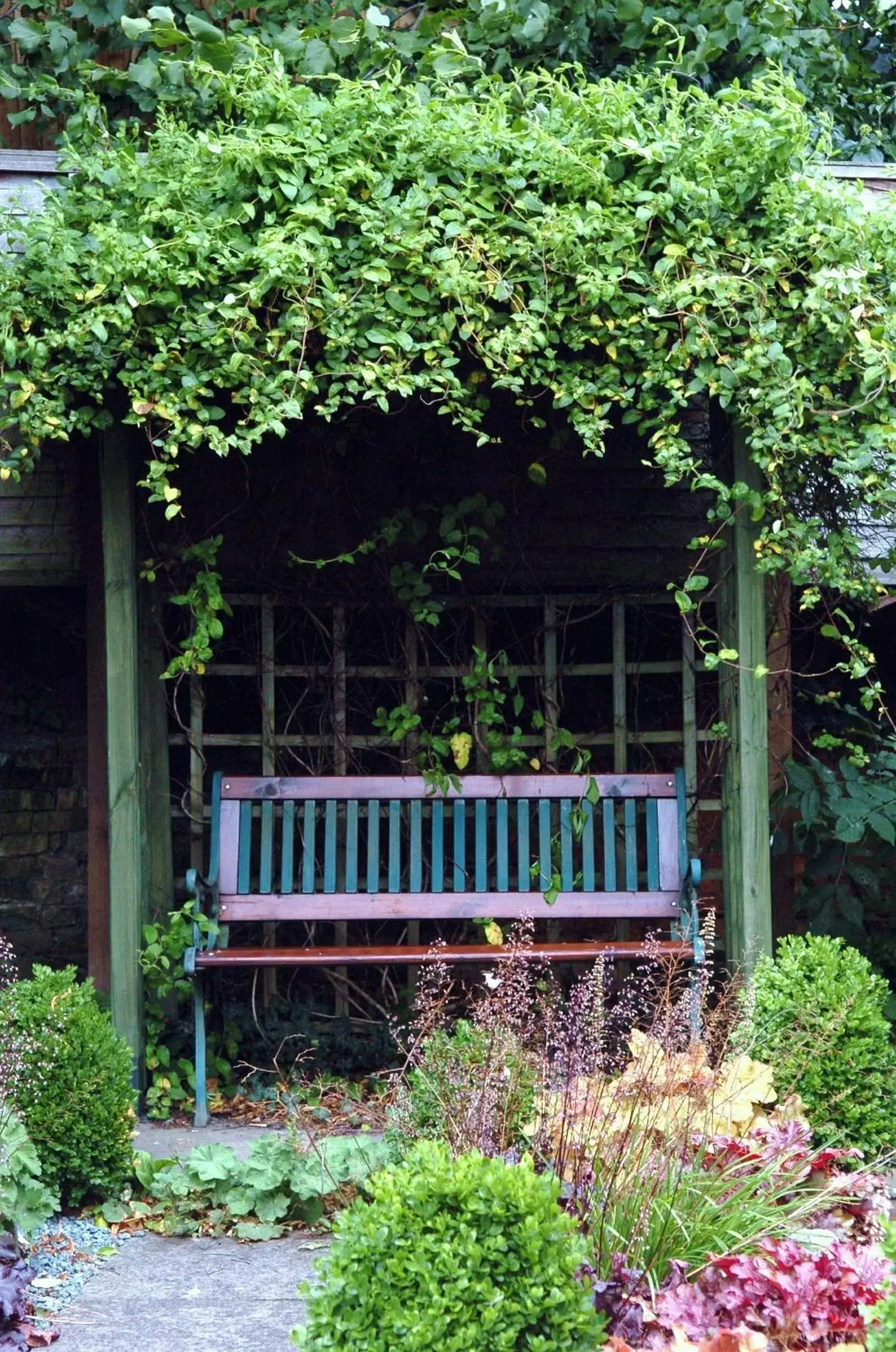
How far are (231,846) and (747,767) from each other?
1813 mm

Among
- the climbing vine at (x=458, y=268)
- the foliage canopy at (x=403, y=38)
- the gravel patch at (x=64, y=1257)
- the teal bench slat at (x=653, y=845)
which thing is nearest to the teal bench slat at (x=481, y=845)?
the teal bench slat at (x=653, y=845)

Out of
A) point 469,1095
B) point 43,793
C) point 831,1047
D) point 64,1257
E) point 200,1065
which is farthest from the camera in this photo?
point 43,793

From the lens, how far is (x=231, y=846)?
5.03 metres

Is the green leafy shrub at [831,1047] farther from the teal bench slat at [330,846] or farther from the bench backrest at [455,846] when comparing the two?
the teal bench slat at [330,846]

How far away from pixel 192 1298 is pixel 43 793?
3.22 meters

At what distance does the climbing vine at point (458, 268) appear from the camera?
12.9 feet

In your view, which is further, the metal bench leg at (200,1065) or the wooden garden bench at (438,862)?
the wooden garden bench at (438,862)

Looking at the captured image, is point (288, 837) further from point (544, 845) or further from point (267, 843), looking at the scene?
point (544, 845)

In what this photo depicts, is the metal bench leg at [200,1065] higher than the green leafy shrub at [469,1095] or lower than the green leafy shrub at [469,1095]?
lower

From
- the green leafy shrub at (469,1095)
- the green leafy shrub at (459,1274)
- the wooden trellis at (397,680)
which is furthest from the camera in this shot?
the wooden trellis at (397,680)

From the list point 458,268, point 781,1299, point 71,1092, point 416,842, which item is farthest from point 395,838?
point 781,1299

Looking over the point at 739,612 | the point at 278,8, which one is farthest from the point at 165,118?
the point at 739,612

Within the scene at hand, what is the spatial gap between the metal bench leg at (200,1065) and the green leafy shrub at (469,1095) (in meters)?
1.07

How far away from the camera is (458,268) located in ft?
12.8
